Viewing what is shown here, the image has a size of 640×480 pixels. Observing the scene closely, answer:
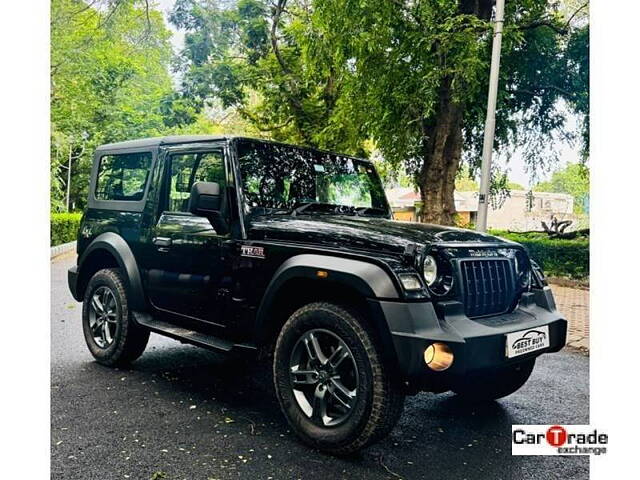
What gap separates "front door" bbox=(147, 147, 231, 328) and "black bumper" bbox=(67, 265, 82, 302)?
0.86 meters

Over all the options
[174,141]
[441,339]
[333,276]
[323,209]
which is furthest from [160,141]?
[441,339]

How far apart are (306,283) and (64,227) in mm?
1959

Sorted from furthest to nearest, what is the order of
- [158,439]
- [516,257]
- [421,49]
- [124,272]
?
[421,49] → [124,272] → [516,257] → [158,439]

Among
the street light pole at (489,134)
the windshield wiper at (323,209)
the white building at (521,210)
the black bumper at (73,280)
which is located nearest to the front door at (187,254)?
the windshield wiper at (323,209)

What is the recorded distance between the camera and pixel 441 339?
6.97 feet

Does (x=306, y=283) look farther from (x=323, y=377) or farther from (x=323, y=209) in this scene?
(x=323, y=209)

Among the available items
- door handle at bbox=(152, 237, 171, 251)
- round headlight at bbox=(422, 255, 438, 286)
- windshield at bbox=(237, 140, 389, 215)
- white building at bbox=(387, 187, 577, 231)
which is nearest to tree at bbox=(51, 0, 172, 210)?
door handle at bbox=(152, 237, 171, 251)

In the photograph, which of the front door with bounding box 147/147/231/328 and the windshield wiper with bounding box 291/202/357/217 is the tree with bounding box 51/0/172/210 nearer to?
the front door with bounding box 147/147/231/328

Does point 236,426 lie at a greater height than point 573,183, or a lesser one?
lesser

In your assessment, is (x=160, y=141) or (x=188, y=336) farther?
(x=160, y=141)
